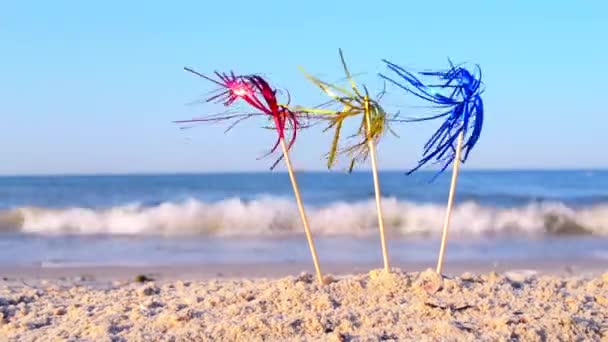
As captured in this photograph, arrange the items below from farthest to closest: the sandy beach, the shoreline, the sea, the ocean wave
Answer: the ocean wave < the sea < the shoreline < the sandy beach

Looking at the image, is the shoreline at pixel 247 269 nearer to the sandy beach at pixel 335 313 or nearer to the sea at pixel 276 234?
the sea at pixel 276 234

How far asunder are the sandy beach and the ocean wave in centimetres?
849

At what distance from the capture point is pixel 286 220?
50.9ft

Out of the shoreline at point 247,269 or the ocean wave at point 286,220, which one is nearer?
the shoreline at point 247,269

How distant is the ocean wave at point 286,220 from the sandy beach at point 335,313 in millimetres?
8491

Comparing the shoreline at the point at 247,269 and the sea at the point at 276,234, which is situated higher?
the sea at the point at 276,234

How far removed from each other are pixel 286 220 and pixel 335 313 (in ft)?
36.7

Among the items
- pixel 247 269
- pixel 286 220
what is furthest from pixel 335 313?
pixel 286 220

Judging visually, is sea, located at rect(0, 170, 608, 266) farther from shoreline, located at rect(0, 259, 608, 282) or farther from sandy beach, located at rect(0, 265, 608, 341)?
sandy beach, located at rect(0, 265, 608, 341)

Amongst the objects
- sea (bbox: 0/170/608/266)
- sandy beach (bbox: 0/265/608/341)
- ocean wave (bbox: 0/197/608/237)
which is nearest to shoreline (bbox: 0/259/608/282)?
sea (bbox: 0/170/608/266)

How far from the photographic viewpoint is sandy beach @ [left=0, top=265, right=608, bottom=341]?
4.06 meters

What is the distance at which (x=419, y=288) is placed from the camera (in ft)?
15.5

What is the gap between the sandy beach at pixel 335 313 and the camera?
160 inches

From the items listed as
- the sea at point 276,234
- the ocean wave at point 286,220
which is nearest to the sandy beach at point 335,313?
the sea at point 276,234
